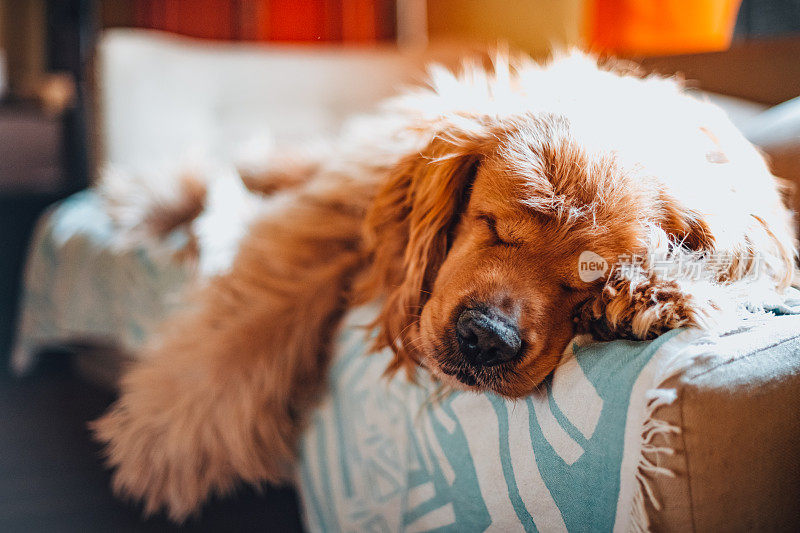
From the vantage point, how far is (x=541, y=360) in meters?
0.84

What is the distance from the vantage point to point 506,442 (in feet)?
2.74

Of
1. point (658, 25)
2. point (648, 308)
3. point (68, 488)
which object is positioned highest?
point (658, 25)

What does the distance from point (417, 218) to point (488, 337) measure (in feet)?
0.98

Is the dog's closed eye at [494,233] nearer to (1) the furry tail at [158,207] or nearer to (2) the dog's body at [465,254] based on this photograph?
(2) the dog's body at [465,254]

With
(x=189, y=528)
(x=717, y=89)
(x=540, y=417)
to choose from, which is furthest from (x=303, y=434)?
(x=717, y=89)

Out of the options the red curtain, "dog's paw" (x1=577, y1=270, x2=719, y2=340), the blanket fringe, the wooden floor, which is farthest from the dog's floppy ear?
the red curtain

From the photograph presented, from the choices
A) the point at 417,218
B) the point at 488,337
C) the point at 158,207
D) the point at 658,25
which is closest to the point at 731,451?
the point at 488,337

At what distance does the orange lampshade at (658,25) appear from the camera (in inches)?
98.9

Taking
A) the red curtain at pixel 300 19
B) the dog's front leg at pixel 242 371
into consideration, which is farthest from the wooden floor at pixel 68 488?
the red curtain at pixel 300 19

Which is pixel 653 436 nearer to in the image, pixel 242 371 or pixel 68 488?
pixel 242 371

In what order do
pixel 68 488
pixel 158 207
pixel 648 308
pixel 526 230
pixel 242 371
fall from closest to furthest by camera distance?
1. pixel 648 308
2. pixel 526 230
3. pixel 242 371
4. pixel 68 488
5. pixel 158 207

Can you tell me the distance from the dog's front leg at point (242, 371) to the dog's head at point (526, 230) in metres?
0.26

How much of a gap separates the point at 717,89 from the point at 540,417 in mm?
1784

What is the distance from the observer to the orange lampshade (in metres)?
2.51
